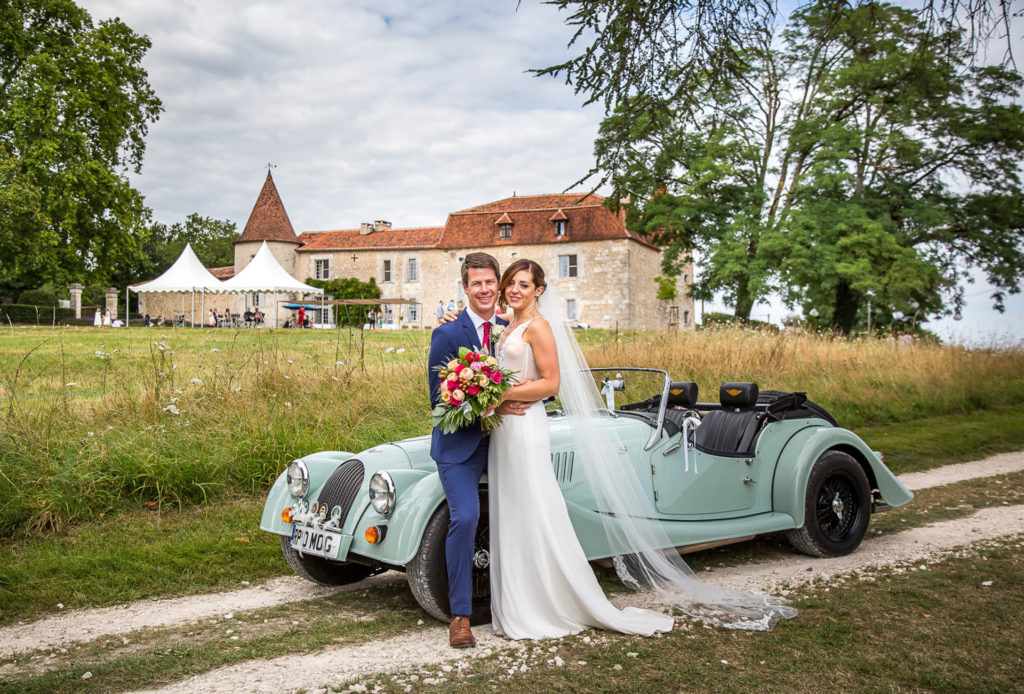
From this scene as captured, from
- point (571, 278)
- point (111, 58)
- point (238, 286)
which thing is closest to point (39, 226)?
point (111, 58)

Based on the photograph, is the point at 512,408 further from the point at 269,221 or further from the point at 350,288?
the point at 269,221

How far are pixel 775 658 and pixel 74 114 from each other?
3137 cm

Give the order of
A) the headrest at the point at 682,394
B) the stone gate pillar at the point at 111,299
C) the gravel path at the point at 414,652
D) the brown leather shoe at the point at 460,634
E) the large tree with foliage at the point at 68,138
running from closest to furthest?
the gravel path at the point at 414,652
the brown leather shoe at the point at 460,634
the headrest at the point at 682,394
the large tree with foliage at the point at 68,138
the stone gate pillar at the point at 111,299

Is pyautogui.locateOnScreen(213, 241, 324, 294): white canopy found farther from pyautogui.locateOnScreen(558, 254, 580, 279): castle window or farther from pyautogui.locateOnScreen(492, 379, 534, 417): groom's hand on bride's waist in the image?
pyautogui.locateOnScreen(492, 379, 534, 417): groom's hand on bride's waist

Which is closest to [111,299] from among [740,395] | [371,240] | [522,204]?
[371,240]

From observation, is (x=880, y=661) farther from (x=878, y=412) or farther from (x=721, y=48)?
(x=878, y=412)

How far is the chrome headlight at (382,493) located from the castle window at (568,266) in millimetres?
50150

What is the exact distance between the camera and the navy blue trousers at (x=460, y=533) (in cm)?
432

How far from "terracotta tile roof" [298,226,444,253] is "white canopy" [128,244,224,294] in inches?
865

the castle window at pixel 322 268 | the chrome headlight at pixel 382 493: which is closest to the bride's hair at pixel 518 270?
the chrome headlight at pixel 382 493

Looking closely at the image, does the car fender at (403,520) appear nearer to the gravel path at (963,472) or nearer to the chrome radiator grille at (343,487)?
the chrome radiator grille at (343,487)

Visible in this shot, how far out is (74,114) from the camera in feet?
92.6

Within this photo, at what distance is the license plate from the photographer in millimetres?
4699

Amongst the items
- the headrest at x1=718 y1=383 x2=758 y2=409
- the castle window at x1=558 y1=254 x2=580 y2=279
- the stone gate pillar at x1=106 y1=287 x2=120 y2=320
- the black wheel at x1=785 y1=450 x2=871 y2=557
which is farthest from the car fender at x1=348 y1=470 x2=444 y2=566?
the stone gate pillar at x1=106 y1=287 x2=120 y2=320
